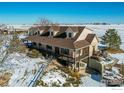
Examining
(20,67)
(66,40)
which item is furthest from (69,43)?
(20,67)

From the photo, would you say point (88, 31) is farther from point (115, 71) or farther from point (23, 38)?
point (23, 38)

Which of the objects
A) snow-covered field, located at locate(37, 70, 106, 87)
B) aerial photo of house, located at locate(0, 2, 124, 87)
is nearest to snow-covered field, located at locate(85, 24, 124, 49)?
aerial photo of house, located at locate(0, 2, 124, 87)

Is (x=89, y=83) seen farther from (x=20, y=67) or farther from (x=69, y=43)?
(x=20, y=67)

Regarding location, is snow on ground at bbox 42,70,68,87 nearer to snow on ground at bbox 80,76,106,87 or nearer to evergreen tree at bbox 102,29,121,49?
snow on ground at bbox 80,76,106,87

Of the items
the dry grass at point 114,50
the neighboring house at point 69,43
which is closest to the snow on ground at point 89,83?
the neighboring house at point 69,43

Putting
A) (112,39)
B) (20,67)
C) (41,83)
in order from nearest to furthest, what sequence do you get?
(41,83) < (20,67) < (112,39)

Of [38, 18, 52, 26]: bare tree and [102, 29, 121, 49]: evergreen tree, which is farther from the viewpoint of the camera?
[102, 29, 121, 49]: evergreen tree

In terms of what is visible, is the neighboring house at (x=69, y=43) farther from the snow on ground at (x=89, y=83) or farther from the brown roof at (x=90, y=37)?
the snow on ground at (x=89, y=83)
